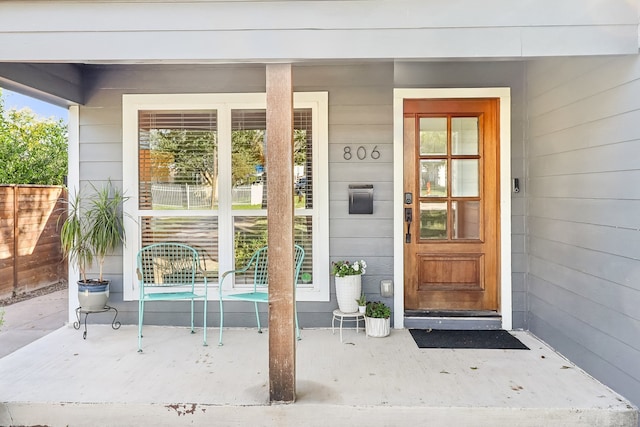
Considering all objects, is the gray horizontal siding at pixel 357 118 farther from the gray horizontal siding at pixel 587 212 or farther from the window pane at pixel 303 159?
the gray horizontal siding at pixel 587 212

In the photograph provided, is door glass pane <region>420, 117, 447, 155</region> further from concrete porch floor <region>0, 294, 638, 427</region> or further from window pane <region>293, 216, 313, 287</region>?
concrete porch floor <region>0, 294, 638, 427</region>

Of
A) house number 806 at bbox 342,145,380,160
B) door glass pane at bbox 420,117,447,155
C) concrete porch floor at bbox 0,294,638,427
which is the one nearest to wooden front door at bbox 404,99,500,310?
Answer: door glass pane at bbox 420,117,447,155

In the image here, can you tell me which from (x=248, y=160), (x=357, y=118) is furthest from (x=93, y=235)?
(x=357, y=118)

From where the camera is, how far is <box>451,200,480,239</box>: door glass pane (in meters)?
3.91

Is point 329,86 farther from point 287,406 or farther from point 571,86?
point 287,406

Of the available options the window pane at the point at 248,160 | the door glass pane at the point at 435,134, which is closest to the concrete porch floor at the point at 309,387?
the window pane at the point at 248,160

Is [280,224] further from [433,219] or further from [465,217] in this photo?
[465,217]

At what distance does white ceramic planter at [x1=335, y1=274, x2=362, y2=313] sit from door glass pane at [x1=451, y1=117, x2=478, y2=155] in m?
1.46

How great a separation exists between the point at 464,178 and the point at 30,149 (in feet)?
Answer: 21.6

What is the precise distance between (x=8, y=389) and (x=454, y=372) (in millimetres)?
2758

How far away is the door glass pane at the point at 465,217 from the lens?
391cm

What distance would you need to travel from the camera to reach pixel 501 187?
3750mm

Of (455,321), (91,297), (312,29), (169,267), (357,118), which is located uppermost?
(312,29)

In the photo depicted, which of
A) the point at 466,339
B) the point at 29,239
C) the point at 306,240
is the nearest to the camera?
the point at 466,339
